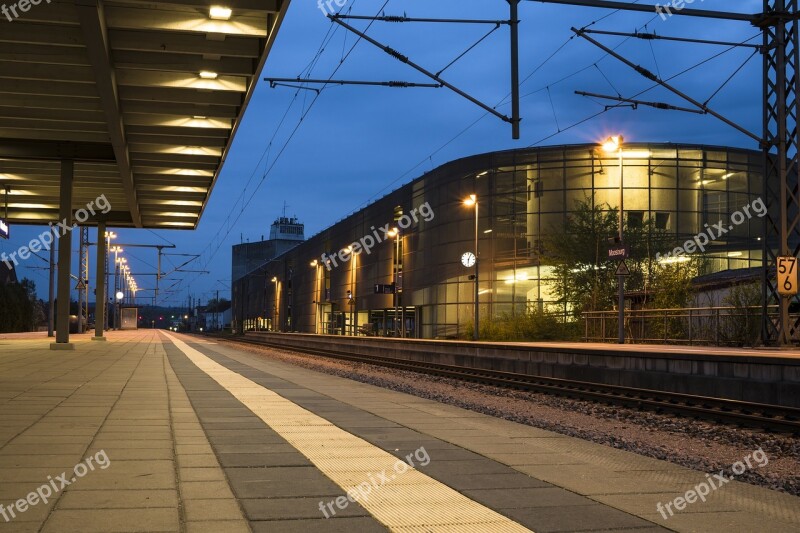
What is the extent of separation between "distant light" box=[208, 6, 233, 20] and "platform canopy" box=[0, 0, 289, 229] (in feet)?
0.14

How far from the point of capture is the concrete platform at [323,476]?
222 inches

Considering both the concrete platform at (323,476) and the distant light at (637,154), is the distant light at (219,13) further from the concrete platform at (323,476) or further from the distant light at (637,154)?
the distant light at (637,154)

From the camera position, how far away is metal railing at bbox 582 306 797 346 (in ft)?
88.1

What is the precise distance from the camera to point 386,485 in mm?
6844

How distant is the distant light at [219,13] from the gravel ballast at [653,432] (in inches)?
373

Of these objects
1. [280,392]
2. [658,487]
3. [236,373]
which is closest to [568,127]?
[236,373]

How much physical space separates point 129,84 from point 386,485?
17.4 metres

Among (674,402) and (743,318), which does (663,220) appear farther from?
(674,402)

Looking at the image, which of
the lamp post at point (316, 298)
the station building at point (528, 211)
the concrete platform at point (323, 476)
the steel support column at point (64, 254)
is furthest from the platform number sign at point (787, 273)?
the lamp post at point (316, 298)

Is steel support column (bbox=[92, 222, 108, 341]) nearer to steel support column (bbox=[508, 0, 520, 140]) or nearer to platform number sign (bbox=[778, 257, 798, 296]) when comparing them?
steel support column (bbox=[508, 0, 520, 140])

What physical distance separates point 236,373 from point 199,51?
8807mm

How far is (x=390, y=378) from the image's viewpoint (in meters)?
25.2

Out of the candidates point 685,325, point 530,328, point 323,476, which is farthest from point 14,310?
point 323,476

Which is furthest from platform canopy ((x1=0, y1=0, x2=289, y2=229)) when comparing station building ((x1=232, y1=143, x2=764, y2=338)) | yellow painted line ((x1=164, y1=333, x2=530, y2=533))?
station building ((x1=232, y1=143, x2=764, y2=338))
